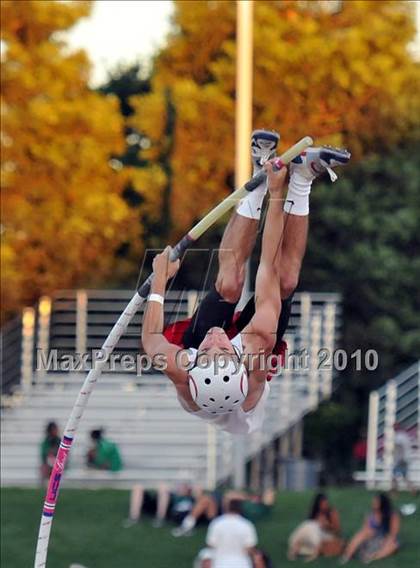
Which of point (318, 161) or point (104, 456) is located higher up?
point (318, 161)

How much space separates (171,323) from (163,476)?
10487 mm

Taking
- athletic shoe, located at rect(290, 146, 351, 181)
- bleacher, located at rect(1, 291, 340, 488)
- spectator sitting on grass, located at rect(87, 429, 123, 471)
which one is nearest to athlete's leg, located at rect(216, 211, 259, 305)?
athletic shoe, located at rect(290, 146, 351, 181)

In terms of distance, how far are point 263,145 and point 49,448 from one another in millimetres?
9045

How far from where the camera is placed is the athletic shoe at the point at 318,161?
344 inches

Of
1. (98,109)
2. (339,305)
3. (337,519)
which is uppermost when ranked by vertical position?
(98,109)

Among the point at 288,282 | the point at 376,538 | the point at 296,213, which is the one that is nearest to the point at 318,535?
the point at 376,538

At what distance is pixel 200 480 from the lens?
19609mm

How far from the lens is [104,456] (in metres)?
18.6

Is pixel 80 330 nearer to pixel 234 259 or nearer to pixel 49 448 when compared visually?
pixel 49 448

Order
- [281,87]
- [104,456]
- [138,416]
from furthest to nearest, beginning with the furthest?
1. [281,87]
2. [138,416]
3. [104,456]

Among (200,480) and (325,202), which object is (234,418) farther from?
(325,202)

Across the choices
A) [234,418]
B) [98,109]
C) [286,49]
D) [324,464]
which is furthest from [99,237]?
[234,418]

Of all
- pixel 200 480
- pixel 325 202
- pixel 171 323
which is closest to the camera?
pixel 171 323

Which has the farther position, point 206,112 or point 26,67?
point 206,112
